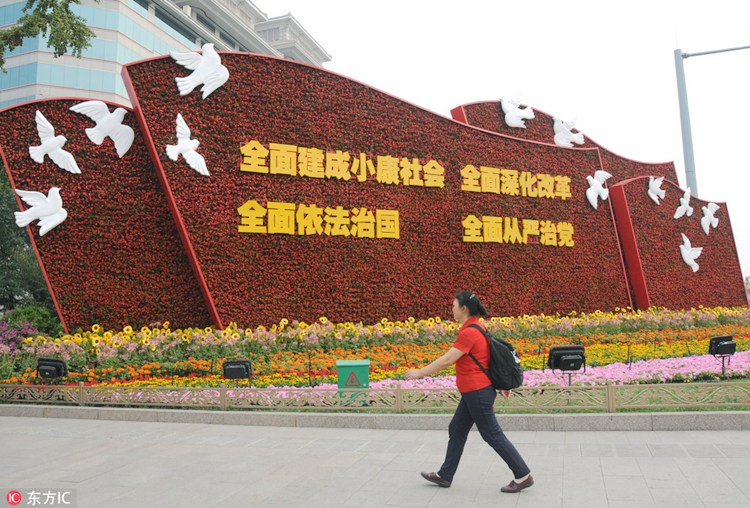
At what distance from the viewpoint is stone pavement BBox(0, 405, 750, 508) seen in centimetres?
384

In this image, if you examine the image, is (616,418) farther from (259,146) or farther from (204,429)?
(259,146)

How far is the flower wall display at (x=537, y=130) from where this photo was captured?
50.2ft

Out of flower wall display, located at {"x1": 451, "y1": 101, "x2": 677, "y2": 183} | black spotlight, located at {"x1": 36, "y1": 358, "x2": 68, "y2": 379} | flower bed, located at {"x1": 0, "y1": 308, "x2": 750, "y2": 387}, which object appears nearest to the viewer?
black spotlight, located at {"x1": 36, "y1": 358, "x2": 68, "y2": 379}

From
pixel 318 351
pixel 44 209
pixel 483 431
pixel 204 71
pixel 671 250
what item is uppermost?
pixel 204 71

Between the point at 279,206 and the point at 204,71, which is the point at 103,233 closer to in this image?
the point at 279,206

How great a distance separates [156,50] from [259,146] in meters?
28.1

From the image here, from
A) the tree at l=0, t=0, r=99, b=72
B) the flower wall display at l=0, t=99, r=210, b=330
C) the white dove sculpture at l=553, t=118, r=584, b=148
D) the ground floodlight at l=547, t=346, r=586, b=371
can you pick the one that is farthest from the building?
the ground floodlight at l=547, t=346, r=586, b=371

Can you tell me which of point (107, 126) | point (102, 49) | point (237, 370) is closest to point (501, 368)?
point (237, 370)

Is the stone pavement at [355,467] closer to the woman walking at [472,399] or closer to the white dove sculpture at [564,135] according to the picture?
the woman walking at [472,399]

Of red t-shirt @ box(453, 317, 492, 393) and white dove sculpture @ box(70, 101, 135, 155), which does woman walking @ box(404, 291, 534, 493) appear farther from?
white dove sculpture @ box(70, 101, 135, 155)

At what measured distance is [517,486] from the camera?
386cm

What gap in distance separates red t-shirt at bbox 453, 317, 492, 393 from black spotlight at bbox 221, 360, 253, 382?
382 centimetres

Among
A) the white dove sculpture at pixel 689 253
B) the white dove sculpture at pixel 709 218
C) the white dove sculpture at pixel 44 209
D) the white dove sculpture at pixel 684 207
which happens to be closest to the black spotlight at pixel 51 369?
the white dove sculpture at pixel 44 209

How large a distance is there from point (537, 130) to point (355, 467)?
13.6 metres
